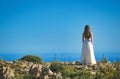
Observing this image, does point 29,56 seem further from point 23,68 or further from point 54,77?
point 54,77

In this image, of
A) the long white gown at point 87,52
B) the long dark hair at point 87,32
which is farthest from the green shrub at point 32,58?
the long dark hair at point 87,32

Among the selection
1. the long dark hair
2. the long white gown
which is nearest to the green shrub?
the long white gown

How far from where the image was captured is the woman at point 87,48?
26750 mm

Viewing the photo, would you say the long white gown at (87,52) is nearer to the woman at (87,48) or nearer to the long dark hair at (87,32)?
the woman at (87,48)

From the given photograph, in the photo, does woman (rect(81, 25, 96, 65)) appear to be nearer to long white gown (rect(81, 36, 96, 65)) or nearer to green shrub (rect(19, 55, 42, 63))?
long white gown (rect(81, 36, 96, 65))

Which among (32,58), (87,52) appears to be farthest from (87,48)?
(32,58)

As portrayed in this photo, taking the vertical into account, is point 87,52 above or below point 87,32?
below

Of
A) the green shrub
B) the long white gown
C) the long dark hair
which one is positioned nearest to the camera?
the long dark hair

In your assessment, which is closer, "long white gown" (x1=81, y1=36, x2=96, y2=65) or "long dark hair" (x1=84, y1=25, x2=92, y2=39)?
"long dark hair" (x1=84, y1=25, x2=92, y2=39)

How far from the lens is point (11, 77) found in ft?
55.7

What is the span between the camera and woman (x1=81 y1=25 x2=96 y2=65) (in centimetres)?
2675

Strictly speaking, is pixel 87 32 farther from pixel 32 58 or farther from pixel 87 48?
pixel 32 58

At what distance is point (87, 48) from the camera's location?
27172 millimetres

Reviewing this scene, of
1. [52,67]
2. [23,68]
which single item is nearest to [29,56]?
[23,68]
